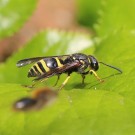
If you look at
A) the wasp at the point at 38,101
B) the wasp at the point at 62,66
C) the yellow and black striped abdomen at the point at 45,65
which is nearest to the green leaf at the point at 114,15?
the wasp at the point at 62,66

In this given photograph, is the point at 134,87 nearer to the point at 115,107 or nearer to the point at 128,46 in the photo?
the point at 115,107

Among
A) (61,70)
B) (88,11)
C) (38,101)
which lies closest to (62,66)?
(61,70)

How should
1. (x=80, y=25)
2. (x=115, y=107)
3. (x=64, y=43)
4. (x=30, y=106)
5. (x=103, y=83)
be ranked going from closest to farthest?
(x=30, y=106) → (x=115, y=107) → (x=103, y=83) → (x=64, y=43) → (x=80, y=25)

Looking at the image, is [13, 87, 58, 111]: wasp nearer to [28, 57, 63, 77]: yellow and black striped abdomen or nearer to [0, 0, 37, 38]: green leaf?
[28, 57, 63, 77]: yellow and black striped abdomen

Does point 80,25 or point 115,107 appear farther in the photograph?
point 80,25

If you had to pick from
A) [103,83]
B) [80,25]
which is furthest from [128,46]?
[80,25]

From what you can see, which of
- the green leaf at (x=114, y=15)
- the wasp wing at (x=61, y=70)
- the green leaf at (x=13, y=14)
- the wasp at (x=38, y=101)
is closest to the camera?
the wasp at (x=38, y=101)

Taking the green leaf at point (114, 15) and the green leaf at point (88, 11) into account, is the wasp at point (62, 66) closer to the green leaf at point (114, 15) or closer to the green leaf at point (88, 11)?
the green leaf at point (114, 15)
